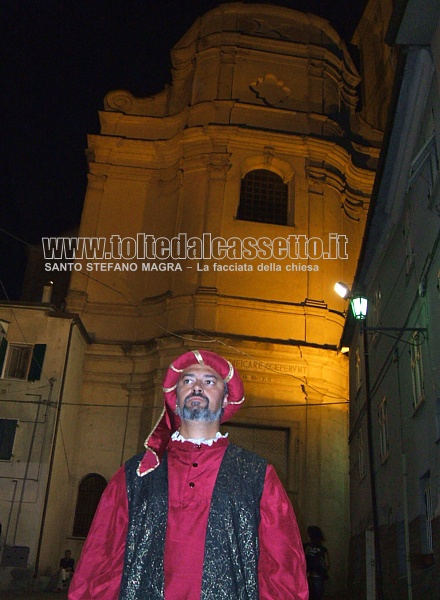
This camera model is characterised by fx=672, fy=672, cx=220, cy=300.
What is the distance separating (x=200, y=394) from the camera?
13.6ft

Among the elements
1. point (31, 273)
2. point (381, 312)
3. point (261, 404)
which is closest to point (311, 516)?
point (261, 404)

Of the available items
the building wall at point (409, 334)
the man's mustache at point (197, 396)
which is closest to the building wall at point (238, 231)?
the building wall at point (409, 334)

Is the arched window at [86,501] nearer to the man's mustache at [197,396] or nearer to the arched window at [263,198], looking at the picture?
the arched window at [263,198]

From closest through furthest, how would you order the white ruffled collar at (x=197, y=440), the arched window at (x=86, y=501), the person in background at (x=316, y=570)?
the white ruffled collar at (x=197, y=440)
the person in background at (x=316, y=570)
the arched window at (x=86, y=501)

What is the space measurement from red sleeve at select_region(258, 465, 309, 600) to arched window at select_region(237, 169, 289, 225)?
1840 cm

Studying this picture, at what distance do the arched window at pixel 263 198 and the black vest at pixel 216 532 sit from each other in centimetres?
1828

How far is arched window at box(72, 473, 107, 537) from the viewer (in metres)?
18.4

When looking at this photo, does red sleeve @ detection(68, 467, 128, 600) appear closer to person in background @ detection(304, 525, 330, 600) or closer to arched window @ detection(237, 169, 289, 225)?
person in background @ detection(304, 525, 330, 600)

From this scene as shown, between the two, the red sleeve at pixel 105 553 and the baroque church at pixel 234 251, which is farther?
the baroque church at pixel 234 251

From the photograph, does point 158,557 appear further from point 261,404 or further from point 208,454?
point 261,404

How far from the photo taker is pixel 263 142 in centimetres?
2286

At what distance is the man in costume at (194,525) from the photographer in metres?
3.60

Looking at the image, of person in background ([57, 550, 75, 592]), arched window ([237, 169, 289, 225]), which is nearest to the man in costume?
person in background ([57, 550, 75, 592])

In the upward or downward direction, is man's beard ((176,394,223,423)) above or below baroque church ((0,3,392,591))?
below
